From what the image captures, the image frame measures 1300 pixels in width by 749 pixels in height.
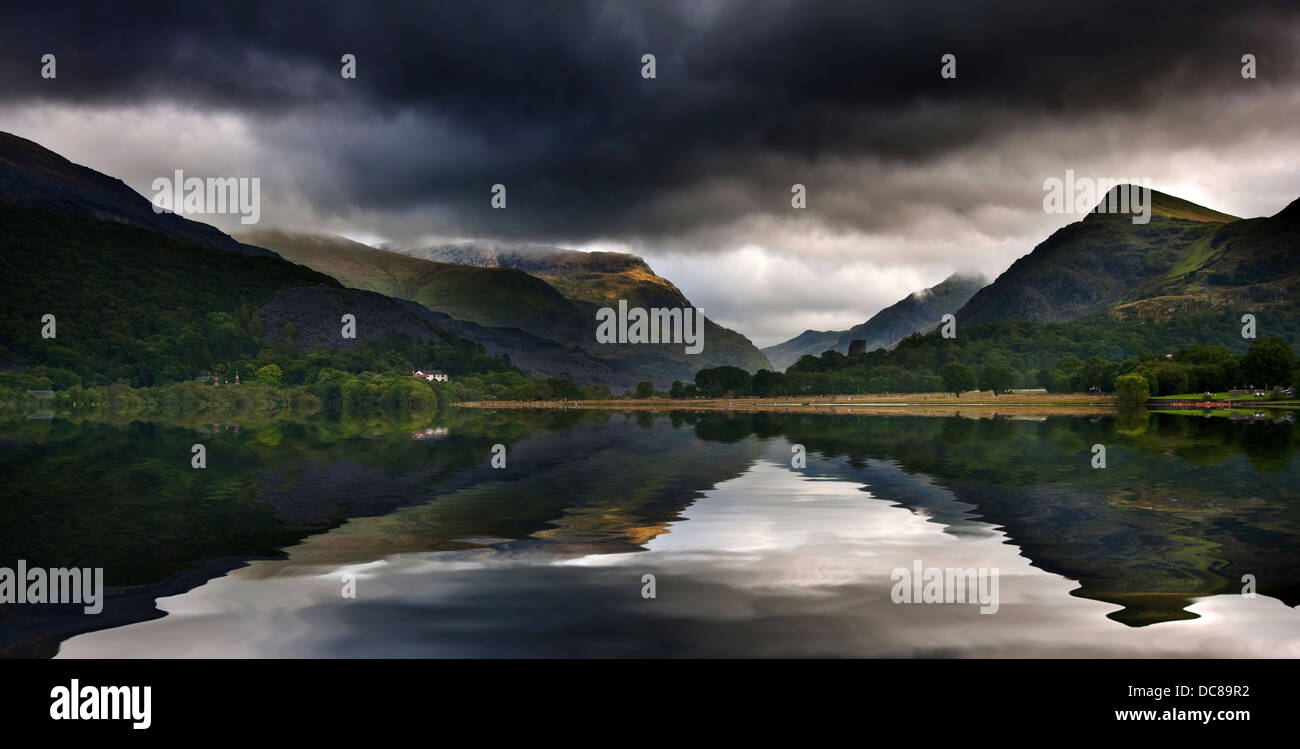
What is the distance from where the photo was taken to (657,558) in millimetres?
27109

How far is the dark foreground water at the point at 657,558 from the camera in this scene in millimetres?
18234

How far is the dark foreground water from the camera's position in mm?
18234

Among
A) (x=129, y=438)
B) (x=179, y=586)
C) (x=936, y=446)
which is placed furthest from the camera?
(x=129, y=438)
